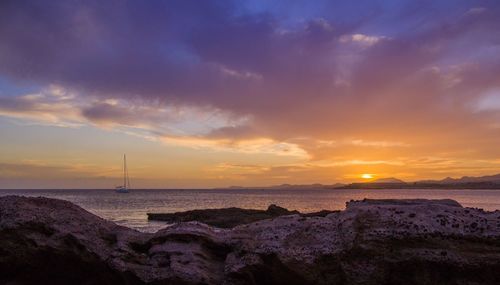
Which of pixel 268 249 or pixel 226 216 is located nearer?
pixel 268 249

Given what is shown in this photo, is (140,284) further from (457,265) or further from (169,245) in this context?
(457,265)

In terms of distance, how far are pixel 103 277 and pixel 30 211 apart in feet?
7.27

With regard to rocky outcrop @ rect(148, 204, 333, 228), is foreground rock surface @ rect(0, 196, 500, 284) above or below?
above

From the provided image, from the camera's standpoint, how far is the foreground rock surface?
8.91 metres

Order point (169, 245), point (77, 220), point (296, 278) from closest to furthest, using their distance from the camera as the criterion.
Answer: point (296, 278), point (169, 245), point (77, 220)

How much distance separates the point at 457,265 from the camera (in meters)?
8.71

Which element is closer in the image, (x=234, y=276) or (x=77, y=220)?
(x=234, y=276)

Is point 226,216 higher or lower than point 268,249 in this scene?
lower

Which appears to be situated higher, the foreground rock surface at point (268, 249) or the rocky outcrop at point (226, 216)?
the foreground rock surface at point (268, 249)

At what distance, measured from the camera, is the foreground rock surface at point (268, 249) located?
29.2ft

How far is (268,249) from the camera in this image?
946cm

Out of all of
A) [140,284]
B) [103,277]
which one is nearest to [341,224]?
[140,284]

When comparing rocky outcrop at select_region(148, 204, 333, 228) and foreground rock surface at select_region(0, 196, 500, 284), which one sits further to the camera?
rocky outcrop at select_region(148, 204, 333, 228)

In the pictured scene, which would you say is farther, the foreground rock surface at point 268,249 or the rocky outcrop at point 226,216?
the rocky outcrop at point 226,216
